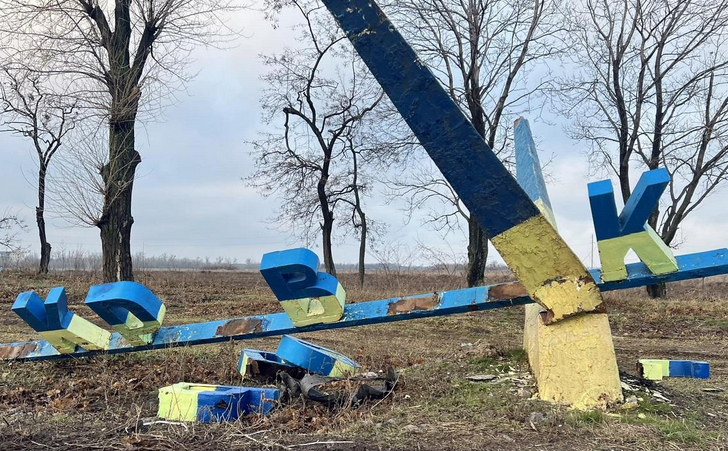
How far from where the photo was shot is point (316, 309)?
13.9ft

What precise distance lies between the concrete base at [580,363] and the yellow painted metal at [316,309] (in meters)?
1.44

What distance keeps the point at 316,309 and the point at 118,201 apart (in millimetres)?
11002

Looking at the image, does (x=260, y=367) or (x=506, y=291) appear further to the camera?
(x=260, y=367)

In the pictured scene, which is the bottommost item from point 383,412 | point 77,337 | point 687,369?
point 383,412

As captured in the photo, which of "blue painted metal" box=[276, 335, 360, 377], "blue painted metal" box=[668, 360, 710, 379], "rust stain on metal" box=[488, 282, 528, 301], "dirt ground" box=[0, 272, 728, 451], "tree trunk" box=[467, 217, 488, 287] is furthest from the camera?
"tree trunk" box=[467, 217, 488, 287]

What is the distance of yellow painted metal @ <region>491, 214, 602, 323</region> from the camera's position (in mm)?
3436

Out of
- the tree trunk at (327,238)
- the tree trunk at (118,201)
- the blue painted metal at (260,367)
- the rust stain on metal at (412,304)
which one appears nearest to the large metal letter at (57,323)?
the blue painted metal at (260,367)

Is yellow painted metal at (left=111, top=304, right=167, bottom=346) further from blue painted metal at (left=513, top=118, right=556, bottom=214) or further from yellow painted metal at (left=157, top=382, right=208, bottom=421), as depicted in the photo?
blue painted metal at (left=513, top=118, right=556, bottom=214)

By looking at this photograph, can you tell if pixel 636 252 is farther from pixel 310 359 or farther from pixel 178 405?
pixel 178 405

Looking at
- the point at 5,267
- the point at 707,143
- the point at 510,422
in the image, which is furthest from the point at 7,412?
the point at 5,267

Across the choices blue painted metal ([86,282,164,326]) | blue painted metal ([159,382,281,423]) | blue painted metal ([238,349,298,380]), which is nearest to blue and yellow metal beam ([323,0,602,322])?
blue painted metal ([159,382,281,423])

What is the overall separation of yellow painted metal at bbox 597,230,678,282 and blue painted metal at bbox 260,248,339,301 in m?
1.81

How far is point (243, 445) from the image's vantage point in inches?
108

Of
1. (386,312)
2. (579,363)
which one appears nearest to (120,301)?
(386,312)
